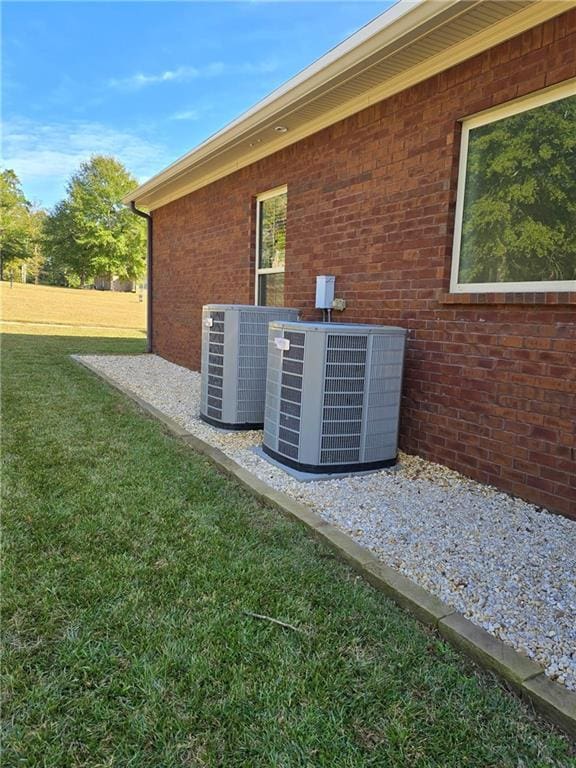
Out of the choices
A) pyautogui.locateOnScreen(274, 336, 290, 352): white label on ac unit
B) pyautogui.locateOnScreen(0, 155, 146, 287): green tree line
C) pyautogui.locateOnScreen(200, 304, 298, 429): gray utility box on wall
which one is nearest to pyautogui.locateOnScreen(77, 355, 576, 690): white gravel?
pyautogui.locateOnScreen(200, 304, 298, 429): gray utility box on wall

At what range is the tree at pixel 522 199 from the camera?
3.22m

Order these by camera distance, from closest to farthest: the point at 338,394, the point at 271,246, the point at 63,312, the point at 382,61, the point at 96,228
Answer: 1. the point at 338,394
2. the point at 382,61
3. the point at 271,246
4. the point at 63,312
5. the point at 96,228

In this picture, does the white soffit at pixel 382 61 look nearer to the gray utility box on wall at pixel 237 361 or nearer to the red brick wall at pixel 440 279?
the red brick wall at pixel 440 279

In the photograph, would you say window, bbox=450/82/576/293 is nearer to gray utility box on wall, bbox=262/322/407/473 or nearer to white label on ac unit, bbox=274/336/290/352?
gray utility box on wall, bbox=262/322/407/473

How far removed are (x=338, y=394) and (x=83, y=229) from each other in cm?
4521

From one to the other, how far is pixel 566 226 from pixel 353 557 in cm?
246

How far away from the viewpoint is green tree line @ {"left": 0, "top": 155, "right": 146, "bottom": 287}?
140ft

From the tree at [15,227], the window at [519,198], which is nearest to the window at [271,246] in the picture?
the window at [519,198]

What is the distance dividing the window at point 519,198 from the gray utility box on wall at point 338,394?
82cm

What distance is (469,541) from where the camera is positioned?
279cm

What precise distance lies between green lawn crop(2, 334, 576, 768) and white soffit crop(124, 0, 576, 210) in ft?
10.9

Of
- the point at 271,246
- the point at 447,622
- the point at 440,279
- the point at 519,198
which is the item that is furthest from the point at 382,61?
the point at 447,622

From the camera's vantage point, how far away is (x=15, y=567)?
231 cm

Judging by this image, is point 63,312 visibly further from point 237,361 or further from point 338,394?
point 338,394
